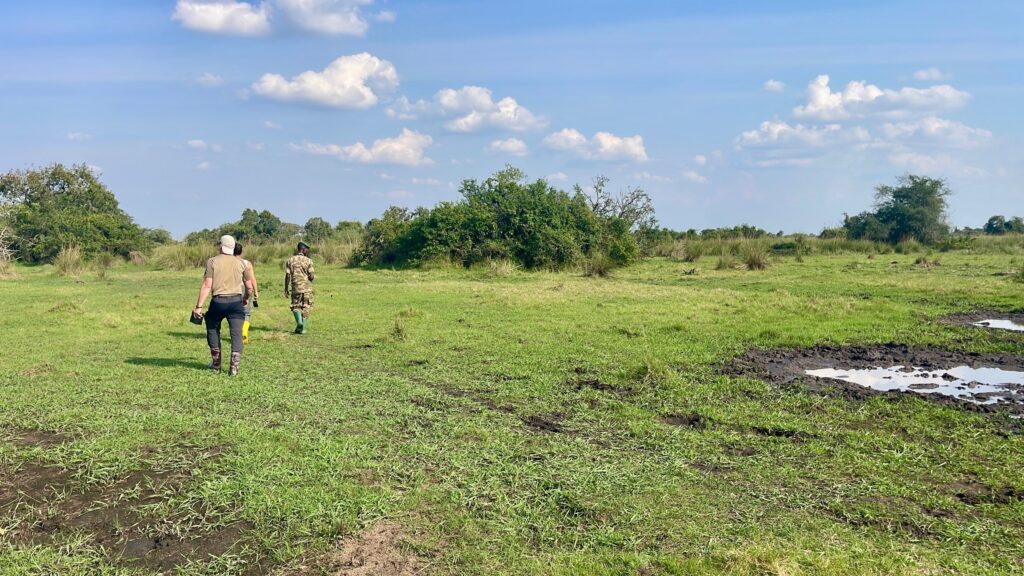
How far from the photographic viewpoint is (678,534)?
4234 millimetres

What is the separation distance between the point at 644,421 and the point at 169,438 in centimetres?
432

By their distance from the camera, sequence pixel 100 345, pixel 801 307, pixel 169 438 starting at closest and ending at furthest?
1. pixel 169 438
2. pixel 100 345
3. pixel 801 307

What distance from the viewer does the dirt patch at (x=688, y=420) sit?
6.60 meters

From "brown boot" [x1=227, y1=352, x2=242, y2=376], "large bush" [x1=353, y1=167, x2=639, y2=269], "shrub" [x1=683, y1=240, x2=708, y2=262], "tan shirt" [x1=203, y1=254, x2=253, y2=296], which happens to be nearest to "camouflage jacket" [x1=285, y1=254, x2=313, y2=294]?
"tan shirt" [x1=203, y1=254, x2=253, y2=296]

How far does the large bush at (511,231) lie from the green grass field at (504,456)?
19.2 metres

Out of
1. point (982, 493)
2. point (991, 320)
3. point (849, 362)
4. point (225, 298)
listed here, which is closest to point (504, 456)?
point (982, 493)

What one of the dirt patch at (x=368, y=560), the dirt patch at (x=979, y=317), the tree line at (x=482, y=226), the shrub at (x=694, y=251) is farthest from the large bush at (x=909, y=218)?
the dirt patch at (x=368, y=560)

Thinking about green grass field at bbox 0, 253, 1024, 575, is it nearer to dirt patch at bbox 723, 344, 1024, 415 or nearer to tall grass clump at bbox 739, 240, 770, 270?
dirt patch at bbox 723, 344, 1024, 415

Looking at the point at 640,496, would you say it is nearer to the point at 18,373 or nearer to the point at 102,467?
the point at 102,467

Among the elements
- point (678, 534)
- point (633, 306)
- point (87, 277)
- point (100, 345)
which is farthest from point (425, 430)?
point (87, 277)

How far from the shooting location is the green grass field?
408 cm

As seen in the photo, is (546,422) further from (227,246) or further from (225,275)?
(227,246)

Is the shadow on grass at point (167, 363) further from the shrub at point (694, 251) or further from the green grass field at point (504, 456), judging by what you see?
the shrub at point (694, 251)

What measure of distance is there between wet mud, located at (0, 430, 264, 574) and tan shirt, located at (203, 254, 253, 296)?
3578mm
